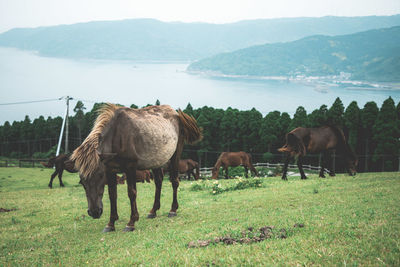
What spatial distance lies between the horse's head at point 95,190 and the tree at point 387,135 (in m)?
44.4

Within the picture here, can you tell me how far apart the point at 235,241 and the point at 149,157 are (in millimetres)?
3509

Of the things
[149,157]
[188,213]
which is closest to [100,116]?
[149,157]

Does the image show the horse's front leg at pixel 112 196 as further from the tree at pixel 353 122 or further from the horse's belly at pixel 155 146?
the tree at pixel 353 122

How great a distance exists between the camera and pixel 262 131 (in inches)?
2190

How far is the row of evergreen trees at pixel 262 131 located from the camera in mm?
44531

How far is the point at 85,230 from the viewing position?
8.34m

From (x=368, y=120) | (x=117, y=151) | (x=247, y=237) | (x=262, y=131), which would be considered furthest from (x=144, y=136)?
(x=262, y=131)

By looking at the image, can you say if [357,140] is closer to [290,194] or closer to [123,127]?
[290,194]

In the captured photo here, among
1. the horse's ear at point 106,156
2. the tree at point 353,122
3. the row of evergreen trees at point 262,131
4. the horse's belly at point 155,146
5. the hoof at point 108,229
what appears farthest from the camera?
the tree at point 353,122

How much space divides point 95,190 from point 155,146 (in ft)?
6.12

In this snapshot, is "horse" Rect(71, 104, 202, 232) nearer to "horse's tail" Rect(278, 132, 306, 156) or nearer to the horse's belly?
the horse's belly

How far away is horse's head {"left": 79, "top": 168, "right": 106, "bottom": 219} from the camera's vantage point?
7648 millimetres

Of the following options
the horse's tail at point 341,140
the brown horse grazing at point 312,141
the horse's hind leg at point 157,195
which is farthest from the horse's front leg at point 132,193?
the horse's tail at point 341,140

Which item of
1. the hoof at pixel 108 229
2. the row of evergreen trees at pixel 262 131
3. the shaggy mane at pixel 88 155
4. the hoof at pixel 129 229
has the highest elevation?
the shaggy mane at pixel 88 155
